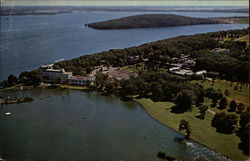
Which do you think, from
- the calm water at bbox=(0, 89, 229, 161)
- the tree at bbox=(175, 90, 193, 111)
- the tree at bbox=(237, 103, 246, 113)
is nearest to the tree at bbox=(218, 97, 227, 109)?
the tree at bbox=(237, 103, 246, 113)

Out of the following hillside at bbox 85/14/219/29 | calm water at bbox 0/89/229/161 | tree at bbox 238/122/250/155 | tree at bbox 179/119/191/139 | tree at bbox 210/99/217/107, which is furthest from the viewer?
hillside at bbox 85/14/219/29

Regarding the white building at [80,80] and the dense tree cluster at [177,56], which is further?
the dense tree cluster at [177,56]

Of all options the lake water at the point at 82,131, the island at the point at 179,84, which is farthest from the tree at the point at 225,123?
the lake water at the point at 82,131

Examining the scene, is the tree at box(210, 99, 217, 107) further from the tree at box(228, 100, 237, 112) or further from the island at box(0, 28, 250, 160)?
the tree at box(228, 100, 237, 112)

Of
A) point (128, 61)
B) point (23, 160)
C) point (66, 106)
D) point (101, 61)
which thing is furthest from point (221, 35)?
point (23, 160)

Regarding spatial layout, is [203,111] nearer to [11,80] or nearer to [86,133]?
[86,133]

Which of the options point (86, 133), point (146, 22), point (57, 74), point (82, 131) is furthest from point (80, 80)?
point (146, 22)

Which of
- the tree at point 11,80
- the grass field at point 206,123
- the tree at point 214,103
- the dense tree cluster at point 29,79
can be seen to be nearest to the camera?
the grass field at point 206,123

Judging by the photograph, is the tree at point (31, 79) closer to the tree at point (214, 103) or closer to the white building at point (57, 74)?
the white building at point (57, 74)
